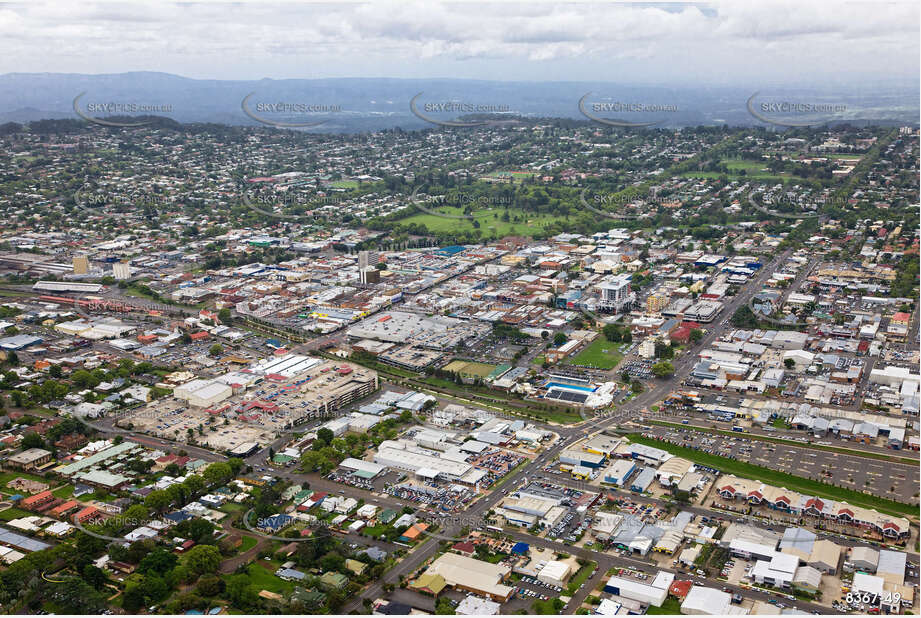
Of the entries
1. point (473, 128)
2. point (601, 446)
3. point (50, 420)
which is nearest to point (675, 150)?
point (473, 128)

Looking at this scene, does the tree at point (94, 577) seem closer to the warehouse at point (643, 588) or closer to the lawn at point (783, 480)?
the warehouse at point (643, 588)

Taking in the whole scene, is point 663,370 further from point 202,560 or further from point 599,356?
point 202,560

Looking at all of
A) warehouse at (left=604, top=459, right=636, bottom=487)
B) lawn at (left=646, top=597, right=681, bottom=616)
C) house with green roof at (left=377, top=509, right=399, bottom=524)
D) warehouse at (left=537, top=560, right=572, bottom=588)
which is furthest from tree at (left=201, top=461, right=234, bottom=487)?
lawn at (left=646, top=597, right=681, bottom=616)

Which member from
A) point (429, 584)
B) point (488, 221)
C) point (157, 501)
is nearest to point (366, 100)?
point (488, 221)

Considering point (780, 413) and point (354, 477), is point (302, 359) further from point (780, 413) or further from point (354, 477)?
point (780, 413)

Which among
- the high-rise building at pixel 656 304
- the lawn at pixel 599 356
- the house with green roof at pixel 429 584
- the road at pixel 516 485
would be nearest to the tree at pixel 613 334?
the lawn at pixel 599 356

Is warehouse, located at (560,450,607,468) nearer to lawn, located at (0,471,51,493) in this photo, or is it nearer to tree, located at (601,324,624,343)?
tree, located at (601,324,624,343)
